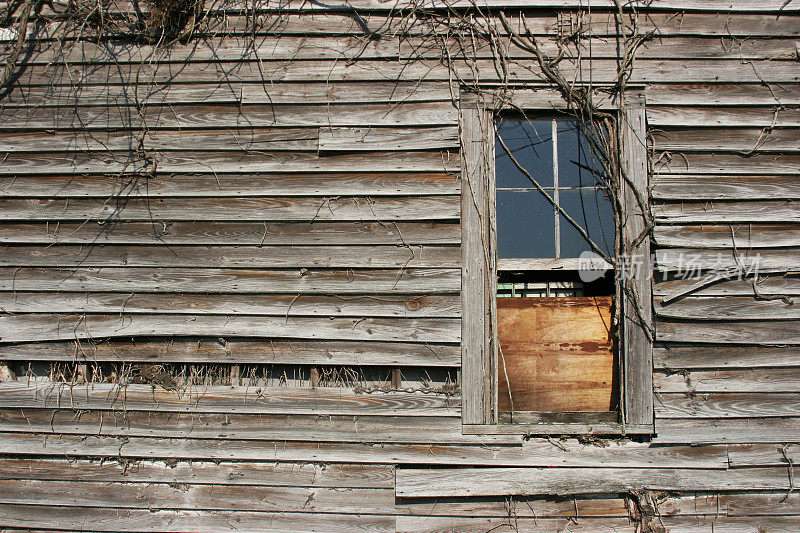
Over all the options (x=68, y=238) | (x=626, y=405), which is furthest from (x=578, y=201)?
(x=68, y=238)

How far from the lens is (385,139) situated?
9.37ft

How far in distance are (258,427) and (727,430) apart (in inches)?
111

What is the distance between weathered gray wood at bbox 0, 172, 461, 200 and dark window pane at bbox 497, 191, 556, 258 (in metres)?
0.38

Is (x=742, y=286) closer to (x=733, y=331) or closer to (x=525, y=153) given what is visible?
(x=733, y=331)

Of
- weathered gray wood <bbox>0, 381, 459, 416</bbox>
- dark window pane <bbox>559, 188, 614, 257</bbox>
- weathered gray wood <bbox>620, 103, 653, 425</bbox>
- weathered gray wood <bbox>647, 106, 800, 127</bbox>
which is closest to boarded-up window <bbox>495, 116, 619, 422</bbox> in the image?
dark window pane <bbox>559, 188, 614, 257</bbox>

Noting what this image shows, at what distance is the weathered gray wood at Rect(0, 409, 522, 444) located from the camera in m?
2.74

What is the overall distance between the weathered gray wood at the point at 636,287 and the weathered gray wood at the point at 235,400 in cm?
106

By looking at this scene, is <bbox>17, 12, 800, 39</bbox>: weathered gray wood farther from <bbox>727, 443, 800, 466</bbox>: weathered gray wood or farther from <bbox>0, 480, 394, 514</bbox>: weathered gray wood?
<bbox>0, 480, 394, 514</bbox>: weathered gray wood

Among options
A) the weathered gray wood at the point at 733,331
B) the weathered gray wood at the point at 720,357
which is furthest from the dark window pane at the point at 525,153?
the weathered gray wood at the point at 720,357

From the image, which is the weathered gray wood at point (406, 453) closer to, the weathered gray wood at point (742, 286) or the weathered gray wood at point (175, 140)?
the weathered gray wood at point (742, 286)

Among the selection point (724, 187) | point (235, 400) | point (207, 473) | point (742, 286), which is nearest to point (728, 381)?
point (742, 286)

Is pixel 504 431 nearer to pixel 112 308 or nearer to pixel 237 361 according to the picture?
pixel 237 361

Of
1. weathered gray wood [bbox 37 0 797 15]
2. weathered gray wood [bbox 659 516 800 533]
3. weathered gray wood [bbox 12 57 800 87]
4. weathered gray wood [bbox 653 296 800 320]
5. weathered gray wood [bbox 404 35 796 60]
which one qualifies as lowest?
weathered gray wood [bbox 659 516 800 533]

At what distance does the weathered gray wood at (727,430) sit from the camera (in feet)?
8.93
